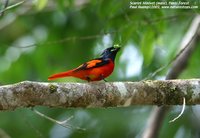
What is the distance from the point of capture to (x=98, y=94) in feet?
15.0

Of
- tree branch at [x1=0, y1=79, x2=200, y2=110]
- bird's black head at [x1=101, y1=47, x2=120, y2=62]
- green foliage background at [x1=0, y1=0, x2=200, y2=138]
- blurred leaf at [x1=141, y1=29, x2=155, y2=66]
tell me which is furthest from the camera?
green foliage background at [x1=0, y1=0, x2=200, y2=138]

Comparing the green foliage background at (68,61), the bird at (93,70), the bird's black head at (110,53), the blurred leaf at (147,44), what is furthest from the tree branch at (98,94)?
the green foliage background at (68,61)

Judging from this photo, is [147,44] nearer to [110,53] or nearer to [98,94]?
[110,53]

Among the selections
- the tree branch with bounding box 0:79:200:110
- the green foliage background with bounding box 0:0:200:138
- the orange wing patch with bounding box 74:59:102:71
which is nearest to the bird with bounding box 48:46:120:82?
the orange wing patch with bounding box 74:59:102:71

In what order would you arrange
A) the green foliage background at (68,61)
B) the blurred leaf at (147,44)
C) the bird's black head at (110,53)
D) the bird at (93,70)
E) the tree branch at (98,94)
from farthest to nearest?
the green foliage background at (68,61), the blurred leaf at (147,44), the bird's black head at (110,53), the bird at (93,70), the tree branch at (98,94)

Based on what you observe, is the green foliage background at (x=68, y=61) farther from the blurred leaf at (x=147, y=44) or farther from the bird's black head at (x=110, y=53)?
the bird's black head at (x=110, y=53)

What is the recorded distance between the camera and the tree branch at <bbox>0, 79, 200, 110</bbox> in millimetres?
4230

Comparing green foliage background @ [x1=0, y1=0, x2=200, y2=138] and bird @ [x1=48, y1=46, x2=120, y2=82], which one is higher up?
bird @ [x1=48, y1=46, x2=120, y2=82]

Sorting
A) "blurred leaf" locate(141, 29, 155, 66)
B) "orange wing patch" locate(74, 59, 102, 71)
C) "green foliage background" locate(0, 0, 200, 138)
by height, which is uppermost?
"orange wing patch" locate(74, 59, 102, 71)

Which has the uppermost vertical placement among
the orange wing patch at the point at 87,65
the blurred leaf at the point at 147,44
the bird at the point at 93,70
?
the orange wing patch at the point at 87,65

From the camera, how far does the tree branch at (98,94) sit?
4230 millimetres

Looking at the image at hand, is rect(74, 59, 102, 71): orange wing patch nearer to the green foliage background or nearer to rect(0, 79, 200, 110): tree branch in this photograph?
rect(0, 79, 200, 110): tree branch

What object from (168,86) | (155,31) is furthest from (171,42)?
(168,86)

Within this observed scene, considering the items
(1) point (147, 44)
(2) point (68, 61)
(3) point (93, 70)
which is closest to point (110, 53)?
(3) point (93, 70)
